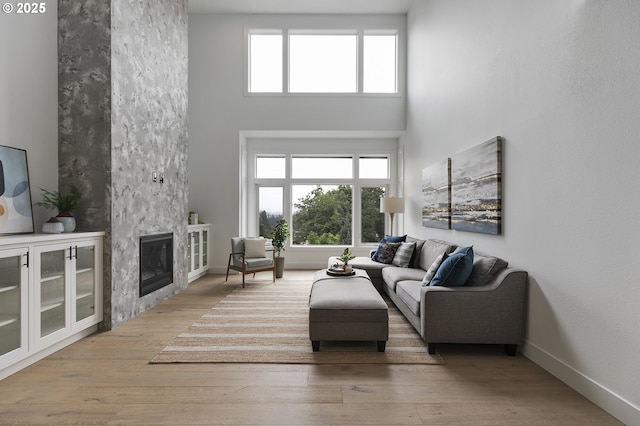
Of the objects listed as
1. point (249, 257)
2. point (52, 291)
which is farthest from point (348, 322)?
point (249, 257)

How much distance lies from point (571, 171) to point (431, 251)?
2.34 meters

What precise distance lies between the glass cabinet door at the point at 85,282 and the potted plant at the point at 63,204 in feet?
0.89

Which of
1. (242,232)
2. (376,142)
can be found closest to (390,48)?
(376,142)

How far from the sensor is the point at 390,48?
730cm

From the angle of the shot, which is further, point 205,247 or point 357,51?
point 357,51

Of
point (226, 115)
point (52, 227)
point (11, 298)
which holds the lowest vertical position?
point (11, 298)

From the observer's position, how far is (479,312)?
2906 mm

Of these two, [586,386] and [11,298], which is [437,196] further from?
[11,298]

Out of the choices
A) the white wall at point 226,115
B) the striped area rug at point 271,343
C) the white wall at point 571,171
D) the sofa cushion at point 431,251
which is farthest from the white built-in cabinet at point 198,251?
the white wall at point 571,171

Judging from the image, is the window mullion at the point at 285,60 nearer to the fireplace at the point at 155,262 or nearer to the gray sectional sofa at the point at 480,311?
the fireplace at the point at 155,262

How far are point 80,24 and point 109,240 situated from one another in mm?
2219

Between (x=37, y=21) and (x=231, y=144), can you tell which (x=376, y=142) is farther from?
(x=37, y=21)

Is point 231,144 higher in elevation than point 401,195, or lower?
higher

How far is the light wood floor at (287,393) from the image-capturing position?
209 centimetres
